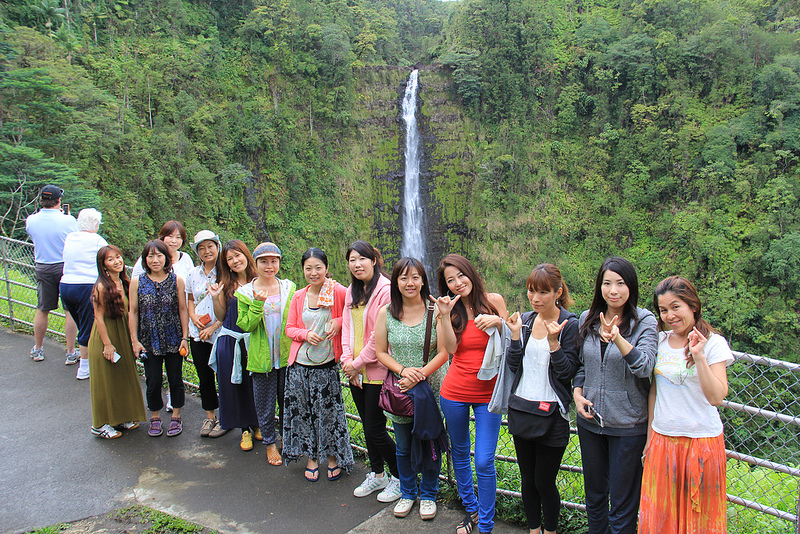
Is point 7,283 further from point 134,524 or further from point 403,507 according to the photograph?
point 403,507

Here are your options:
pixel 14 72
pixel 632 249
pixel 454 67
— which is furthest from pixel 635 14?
pixel 14 72

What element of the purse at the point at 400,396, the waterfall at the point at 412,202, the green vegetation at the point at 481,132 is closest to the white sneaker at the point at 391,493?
the purse at the point at 400,396

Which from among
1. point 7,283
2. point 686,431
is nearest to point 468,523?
point 686,431

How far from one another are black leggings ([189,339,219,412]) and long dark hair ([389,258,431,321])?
2.03m

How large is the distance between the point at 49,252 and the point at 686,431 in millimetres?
6351

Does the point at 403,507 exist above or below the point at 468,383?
below

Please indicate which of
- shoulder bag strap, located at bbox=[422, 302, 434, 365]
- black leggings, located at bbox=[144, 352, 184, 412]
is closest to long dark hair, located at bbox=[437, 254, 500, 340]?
shoulder bag strap, located at bbox=[422, 302, 434, 365]

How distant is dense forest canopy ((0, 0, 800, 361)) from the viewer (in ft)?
55.5

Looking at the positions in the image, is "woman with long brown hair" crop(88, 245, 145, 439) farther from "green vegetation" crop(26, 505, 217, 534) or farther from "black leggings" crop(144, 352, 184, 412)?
"green vegetation" crop(26, 505, 217, 534)

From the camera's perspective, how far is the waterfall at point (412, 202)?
23.2m

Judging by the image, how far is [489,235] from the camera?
23.2 metres

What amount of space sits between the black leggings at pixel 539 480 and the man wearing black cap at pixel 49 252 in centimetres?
529

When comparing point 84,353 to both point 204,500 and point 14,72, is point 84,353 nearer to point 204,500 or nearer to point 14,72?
point 204,500

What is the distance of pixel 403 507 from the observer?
11.1ft
